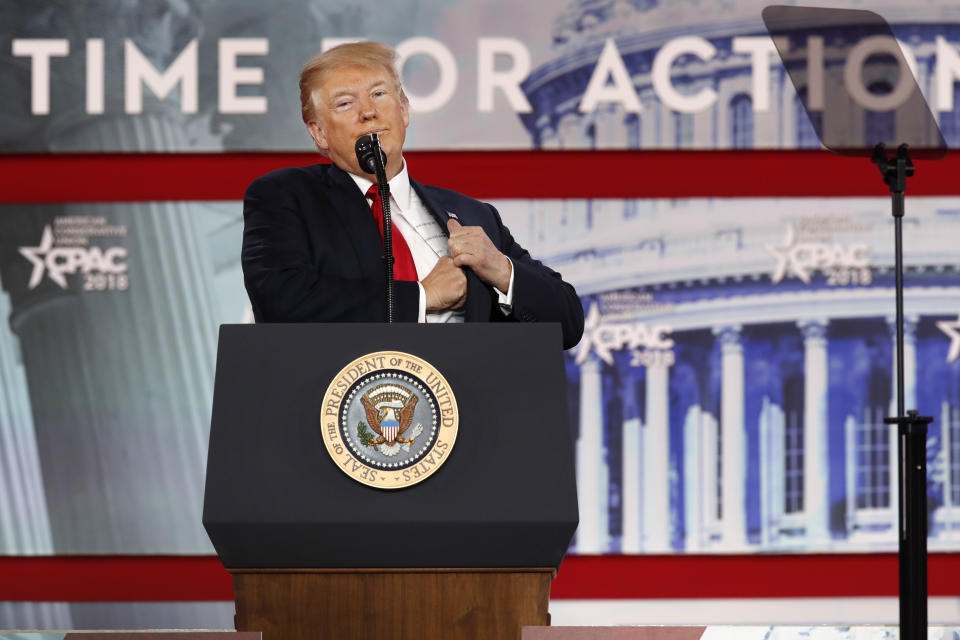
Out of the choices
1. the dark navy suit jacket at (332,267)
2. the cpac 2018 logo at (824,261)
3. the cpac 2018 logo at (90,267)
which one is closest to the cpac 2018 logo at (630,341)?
the cpac 2018 logo at (824,261)

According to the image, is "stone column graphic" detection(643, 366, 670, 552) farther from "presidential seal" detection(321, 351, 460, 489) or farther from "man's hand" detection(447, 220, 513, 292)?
"presidential seal" detection(321, 351, 460, 489)

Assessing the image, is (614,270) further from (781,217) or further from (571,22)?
(571,22)

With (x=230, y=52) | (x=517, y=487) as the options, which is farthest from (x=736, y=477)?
(x=517, y=487)

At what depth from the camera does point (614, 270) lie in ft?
11.1

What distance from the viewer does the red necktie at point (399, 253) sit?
166 centimetres

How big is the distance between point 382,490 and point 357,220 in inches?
22.6

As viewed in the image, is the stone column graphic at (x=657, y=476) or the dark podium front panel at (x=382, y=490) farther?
the stone column graphic at (x=657, y=476)

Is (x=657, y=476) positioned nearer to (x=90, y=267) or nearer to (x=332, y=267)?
(x=90, y=267)

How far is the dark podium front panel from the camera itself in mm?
1153

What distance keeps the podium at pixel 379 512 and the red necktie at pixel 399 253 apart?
1.50 feet

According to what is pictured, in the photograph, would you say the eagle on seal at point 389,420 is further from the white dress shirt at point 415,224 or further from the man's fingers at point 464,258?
the white dress shirt at point 415,224

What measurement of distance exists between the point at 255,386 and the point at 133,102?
244cm

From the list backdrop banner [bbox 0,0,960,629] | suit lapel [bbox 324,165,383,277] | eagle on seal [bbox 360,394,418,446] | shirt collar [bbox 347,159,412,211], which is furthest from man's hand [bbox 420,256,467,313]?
backdrop banner [bbox 0,0,960,629]

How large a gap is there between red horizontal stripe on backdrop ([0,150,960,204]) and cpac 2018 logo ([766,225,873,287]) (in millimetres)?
158
